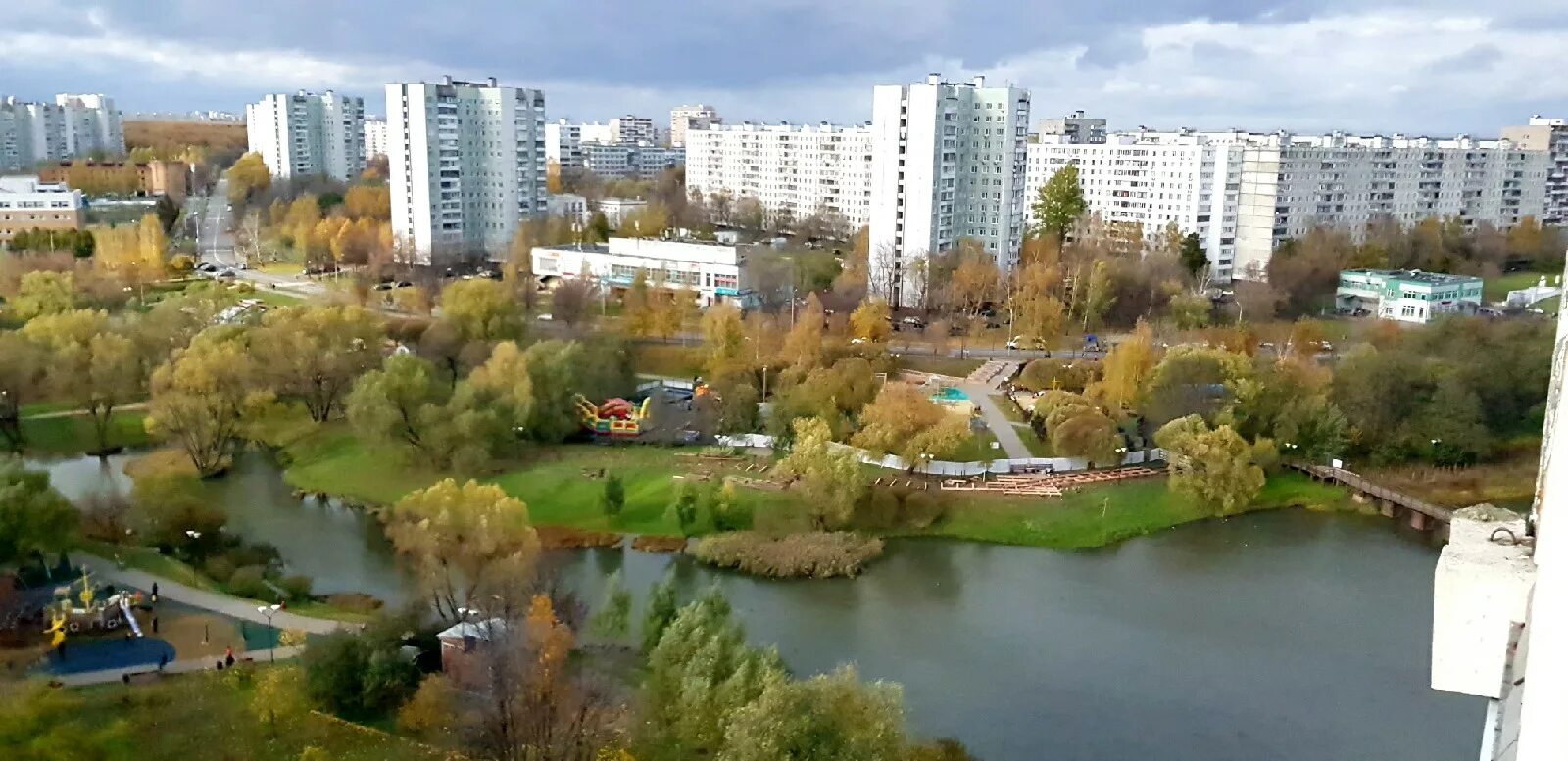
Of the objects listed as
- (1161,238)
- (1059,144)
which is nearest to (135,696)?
(1161,238)

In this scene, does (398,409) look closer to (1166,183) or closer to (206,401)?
(206,401)

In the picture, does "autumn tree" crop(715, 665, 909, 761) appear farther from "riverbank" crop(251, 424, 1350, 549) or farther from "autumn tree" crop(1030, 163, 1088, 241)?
"autumn tree" crop(1030, 163, 1088, 241)

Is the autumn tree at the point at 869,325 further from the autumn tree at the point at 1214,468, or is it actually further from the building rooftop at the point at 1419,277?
the building rooftop at the point at 1419,277

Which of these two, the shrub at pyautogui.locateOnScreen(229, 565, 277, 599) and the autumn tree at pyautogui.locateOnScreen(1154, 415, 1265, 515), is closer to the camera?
the shrub at pyautogui.locateOnScreen(229, 565, 277, 599)

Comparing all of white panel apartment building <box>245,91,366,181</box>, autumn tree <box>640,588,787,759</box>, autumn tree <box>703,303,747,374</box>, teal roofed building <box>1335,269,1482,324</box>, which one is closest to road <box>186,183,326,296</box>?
white panel apartment building <box>245,91,366,181</box>

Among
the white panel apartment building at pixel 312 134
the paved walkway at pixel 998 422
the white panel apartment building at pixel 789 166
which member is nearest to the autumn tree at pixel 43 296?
the paved walkway at pixel 998 422

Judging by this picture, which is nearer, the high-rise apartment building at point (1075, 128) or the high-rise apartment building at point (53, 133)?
the high-rise apartment building at point (1075, 128)
